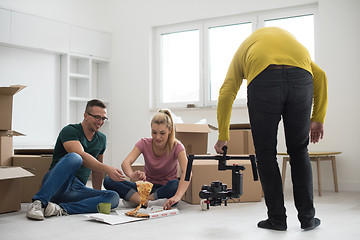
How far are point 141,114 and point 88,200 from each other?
2812 mm

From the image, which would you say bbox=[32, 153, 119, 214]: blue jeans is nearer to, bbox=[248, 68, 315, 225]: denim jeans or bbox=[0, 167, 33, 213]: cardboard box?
bbox=[0, 167, 33, 213]: cardboard box

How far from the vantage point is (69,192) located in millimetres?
2699

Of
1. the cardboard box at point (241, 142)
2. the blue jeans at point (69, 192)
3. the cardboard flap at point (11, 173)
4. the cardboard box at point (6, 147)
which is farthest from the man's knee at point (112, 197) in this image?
the cardboard box at point (241, 142)

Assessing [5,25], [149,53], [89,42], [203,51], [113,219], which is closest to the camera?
[113,219]

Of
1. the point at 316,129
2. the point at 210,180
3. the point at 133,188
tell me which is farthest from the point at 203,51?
the point at 316,129

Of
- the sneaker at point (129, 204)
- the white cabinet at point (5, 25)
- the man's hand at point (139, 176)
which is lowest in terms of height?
the sneaker at point (129, 204)

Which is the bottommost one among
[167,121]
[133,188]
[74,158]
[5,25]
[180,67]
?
[133,188]

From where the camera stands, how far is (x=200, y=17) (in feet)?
16.5

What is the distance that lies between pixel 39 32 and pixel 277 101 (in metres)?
3.52

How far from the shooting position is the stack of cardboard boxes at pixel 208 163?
3.14 m

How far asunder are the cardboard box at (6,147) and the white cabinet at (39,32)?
174cm

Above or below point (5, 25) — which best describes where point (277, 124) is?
below

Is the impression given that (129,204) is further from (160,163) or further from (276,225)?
(276,225)

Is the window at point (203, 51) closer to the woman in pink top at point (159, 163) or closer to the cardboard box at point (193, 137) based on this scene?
the cardboard box at point (193, 137)
